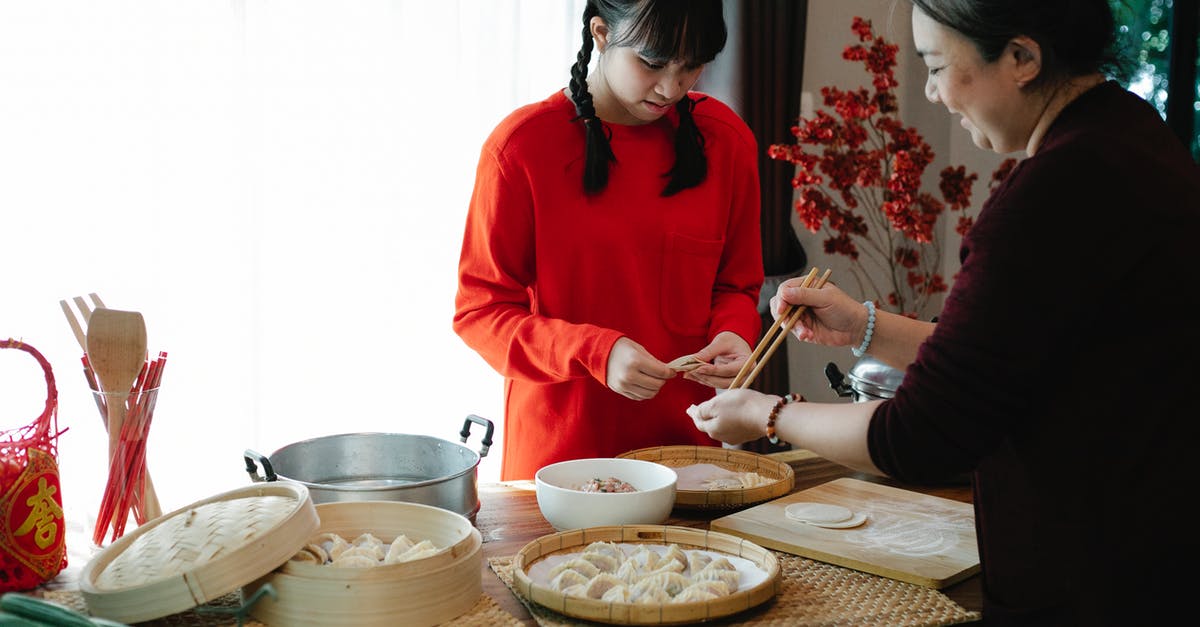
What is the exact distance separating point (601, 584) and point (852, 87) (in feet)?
11.0

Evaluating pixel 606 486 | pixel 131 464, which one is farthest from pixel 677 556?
pixel 131 464

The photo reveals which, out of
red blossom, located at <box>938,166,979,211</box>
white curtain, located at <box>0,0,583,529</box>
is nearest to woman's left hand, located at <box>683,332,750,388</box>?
white curtain, located at <box>0,0,583,529</box>

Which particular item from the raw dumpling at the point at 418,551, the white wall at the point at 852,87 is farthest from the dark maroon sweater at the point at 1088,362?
the white wall at the point at 852,87

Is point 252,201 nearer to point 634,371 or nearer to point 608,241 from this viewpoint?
point 608,241

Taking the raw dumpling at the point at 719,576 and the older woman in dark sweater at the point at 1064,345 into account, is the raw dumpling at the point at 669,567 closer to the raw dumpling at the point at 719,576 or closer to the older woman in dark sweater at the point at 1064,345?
the raw dumpling at the point at 719,576

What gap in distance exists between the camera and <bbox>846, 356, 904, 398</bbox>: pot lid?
6.64ft

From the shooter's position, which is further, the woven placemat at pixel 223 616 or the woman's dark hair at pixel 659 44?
the woman's dark hair at pixel 659 44

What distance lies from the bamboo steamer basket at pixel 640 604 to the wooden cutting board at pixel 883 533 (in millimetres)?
128

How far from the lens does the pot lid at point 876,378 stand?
2023 mm

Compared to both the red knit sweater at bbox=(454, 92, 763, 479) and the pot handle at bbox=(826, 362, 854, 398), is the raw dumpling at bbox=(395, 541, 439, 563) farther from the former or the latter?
the pot handle at bbox=(826, 362, 854, 398)

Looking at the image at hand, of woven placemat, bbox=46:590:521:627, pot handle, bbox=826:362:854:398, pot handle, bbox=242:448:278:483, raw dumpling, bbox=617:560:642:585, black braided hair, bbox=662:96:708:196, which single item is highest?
black braided hair, bbox=662:96:708:196

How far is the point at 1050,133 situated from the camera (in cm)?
124

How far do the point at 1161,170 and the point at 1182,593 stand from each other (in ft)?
1.55

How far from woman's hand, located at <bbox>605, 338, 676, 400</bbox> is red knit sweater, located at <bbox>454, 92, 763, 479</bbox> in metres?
0.11
